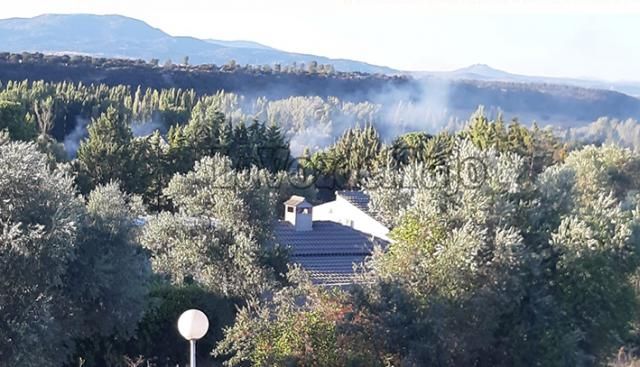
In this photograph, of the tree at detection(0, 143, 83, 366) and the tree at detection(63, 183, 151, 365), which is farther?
the tree at detection(63, 183, 151, 365)

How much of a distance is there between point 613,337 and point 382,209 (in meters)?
6.40

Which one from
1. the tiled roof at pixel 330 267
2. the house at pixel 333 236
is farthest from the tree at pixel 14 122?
the tiled roof at pixel 330 267

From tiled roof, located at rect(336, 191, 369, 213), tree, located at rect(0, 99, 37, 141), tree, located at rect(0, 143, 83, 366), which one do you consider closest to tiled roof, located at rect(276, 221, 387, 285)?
tiled roof, located at rect(336, 191, 369, 213)

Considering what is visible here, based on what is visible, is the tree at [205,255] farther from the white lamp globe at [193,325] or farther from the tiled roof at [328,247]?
the white lamp globe at [193,325]

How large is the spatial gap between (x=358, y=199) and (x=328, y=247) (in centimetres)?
424

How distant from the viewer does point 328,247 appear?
2072cm

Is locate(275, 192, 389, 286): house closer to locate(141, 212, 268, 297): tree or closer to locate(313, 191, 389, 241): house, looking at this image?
locate(313, 191, 389, 241): house

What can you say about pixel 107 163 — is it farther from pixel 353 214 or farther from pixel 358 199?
pixel 353 214

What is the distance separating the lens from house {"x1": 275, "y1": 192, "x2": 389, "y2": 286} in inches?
755

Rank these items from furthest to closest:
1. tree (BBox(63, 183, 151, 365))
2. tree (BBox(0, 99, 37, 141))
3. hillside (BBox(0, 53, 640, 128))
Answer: hillside (BBox(0, 53, 640, 128))
tree (BBox(0, 99, 37, 141))
tree (BBox(63, 183, 151, 365))

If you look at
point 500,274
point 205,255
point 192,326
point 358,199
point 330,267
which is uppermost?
point 192,326

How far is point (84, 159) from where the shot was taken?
2894 centimetres

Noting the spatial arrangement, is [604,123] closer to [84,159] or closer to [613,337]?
[84,159]

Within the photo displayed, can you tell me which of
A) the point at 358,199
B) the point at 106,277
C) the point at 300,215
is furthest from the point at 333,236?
the point at 106,277
